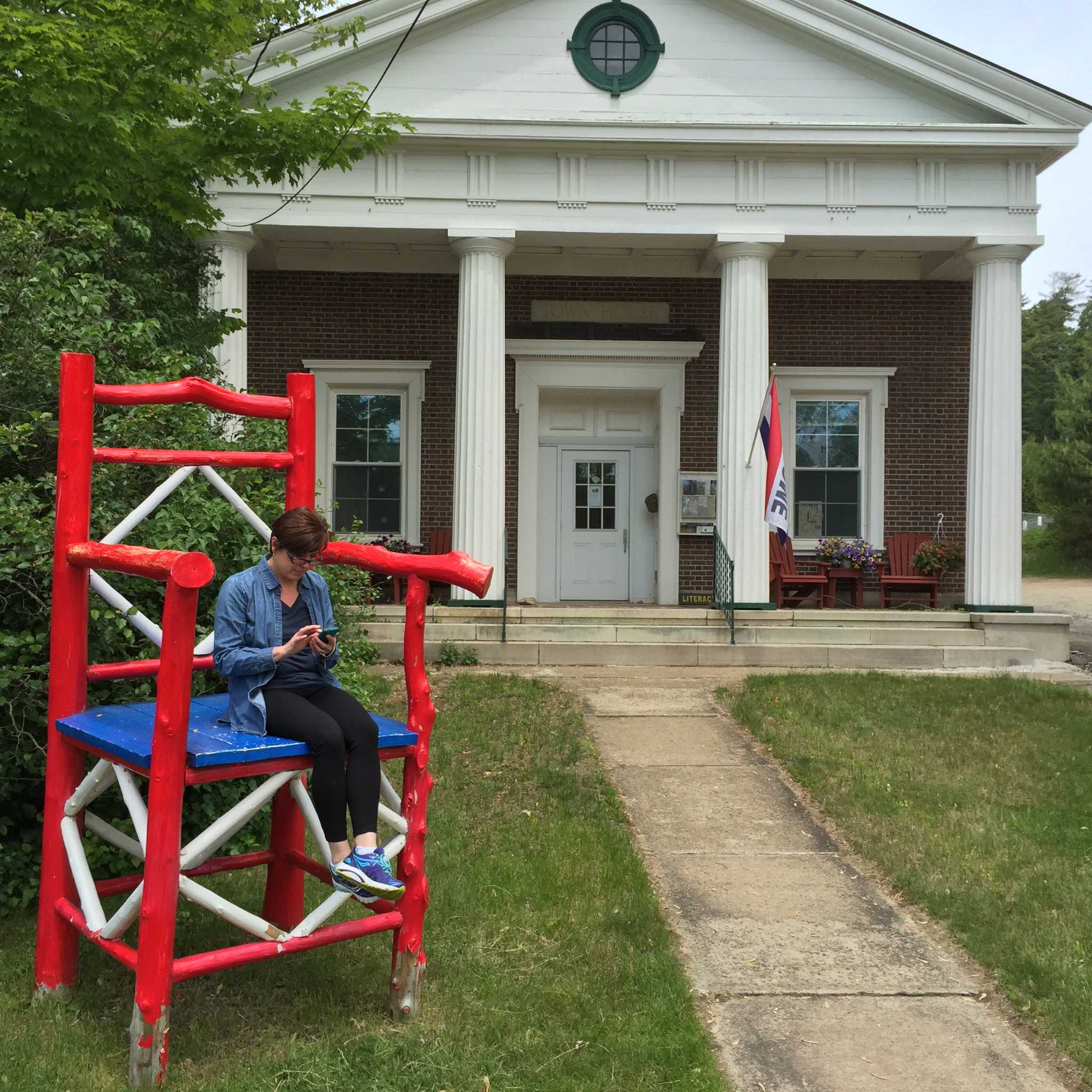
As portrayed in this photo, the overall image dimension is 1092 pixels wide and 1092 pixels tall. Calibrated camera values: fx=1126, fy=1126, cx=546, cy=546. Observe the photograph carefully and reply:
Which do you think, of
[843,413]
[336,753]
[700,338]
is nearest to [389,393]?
[700,338]

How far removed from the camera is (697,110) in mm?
13469

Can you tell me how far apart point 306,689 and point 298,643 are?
0.25m

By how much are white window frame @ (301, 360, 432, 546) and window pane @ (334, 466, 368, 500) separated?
0.13 m

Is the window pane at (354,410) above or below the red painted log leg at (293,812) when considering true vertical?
above

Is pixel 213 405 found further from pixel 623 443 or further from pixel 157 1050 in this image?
pixel 623 443

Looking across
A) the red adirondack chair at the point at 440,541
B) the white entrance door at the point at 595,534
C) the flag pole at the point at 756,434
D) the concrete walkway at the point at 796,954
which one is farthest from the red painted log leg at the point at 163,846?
the white entrance door at the point at 595,534

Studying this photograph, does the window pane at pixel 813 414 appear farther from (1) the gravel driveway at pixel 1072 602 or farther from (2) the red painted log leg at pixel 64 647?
(2) the red painted log leg at pixel 64 647

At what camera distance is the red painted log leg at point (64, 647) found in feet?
11.3

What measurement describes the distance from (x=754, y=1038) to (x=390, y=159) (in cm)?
1142

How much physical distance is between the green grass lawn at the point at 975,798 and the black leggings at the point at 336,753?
7.49 feet

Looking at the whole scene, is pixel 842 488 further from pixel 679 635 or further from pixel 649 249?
pixel 679 635

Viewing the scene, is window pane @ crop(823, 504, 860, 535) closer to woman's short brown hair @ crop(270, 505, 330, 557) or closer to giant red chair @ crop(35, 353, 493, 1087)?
giant red chair @ crop(35, 353, 493, 1087)

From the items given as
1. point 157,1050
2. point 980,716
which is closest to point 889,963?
point 157,1050

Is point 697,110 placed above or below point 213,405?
above
